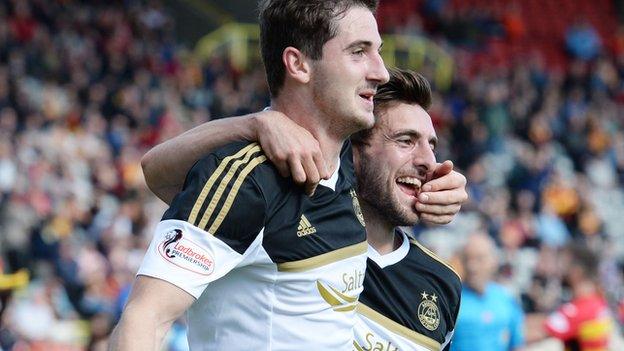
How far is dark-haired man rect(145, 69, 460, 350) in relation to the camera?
420 cm

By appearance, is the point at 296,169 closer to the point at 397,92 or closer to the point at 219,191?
the point at 219,191

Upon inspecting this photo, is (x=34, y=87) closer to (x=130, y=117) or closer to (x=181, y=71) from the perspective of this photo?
(x=130, y=117)

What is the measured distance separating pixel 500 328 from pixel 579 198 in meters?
10.5

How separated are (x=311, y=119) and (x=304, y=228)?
38cm

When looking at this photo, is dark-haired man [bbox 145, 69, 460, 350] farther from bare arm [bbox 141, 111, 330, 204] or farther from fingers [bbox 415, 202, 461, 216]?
bare arm [bbox 141, 111, 330, 204]

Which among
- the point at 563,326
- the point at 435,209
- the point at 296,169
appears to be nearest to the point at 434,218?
the point at 435,209

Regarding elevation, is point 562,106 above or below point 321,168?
below

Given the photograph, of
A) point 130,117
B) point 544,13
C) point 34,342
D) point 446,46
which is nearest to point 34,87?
point 130,117

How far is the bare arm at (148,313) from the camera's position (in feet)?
9.57

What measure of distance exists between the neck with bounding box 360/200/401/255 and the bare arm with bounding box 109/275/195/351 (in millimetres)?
1412

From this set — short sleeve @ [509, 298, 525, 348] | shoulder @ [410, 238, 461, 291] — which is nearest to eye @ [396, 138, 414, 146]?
shoulder @ [410, 238, 461, 291]

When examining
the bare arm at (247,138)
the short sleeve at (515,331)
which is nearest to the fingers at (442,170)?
the bare arm at (247,138)

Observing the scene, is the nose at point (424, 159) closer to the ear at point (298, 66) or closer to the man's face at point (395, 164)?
the man's face at point (395, 164)

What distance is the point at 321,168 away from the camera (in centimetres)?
340
